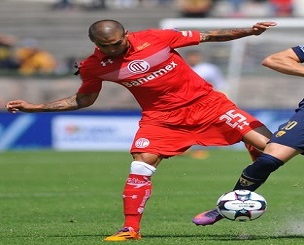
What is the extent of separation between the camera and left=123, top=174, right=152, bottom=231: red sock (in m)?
8.91

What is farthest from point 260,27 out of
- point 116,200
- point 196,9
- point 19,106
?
point 196,9

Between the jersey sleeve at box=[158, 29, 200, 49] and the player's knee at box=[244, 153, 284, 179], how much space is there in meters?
1.41

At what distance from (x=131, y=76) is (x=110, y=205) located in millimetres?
3793

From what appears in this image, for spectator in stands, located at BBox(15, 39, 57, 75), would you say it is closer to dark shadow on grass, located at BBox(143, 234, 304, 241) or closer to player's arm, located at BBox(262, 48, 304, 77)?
dark shadow on grass, located at BBox(143, 234, 304, 241)

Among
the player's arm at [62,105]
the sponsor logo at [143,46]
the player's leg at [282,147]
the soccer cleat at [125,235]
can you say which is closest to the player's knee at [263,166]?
the player's leg at [282,147]

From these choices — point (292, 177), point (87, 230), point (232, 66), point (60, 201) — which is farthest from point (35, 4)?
point (87, 230)

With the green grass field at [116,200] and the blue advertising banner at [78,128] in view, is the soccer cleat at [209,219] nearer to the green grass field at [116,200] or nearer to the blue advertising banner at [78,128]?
the green grass field at [116,200]

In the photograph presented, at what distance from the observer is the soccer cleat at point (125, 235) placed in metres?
8.79

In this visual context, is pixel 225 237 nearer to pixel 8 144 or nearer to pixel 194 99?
pixel 194 99

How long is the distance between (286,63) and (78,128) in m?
14.2

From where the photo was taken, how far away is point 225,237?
915 centimetres

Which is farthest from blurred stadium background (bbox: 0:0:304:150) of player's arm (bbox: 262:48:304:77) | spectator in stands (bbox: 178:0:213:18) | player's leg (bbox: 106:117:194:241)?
player's arm (bbox: 262:48:304:77)

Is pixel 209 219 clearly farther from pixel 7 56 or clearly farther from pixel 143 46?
pixel 7 56

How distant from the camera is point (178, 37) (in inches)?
371
